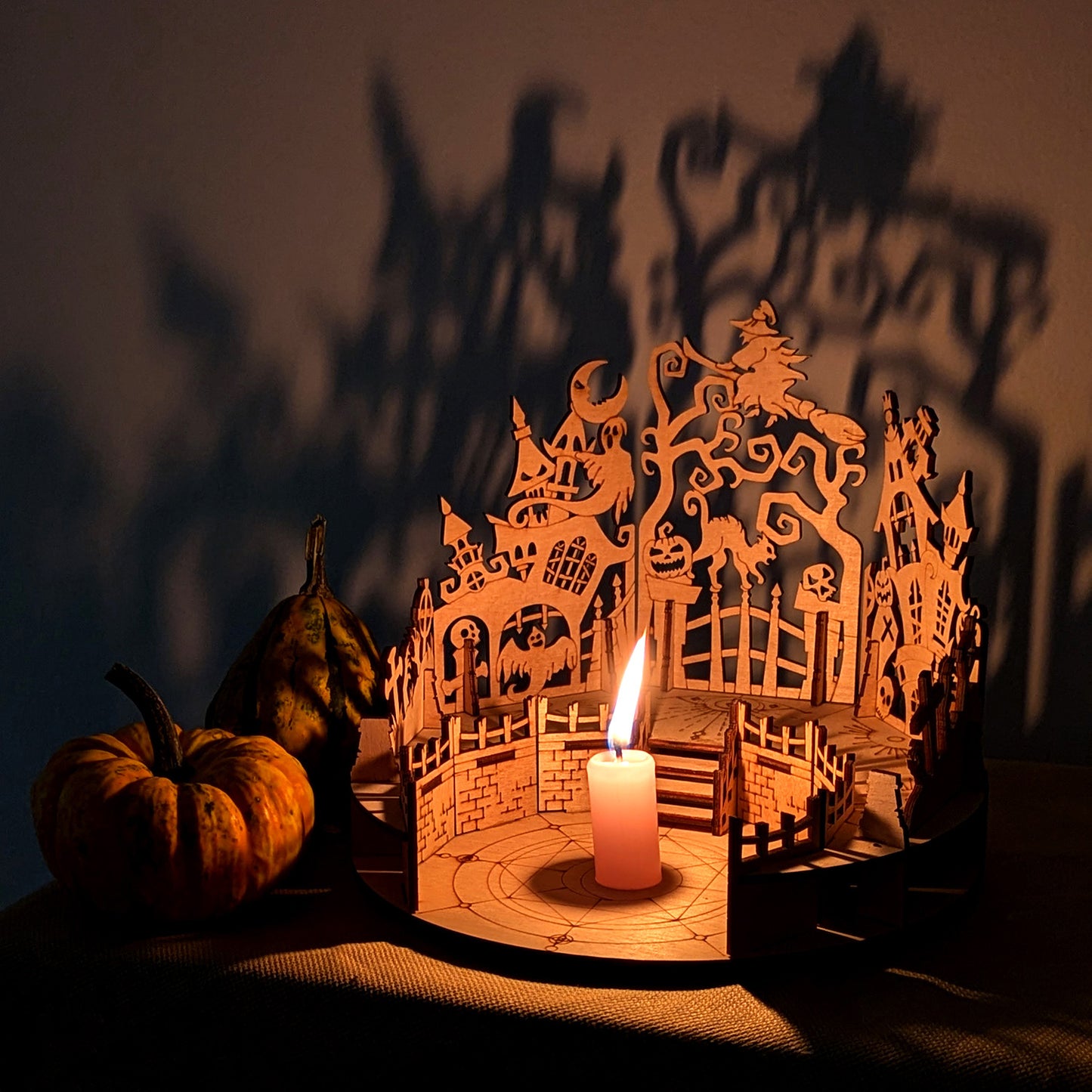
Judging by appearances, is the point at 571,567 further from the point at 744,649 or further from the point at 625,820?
the point at 625,820

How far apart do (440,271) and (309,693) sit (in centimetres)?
57

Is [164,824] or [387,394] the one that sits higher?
[387,394]

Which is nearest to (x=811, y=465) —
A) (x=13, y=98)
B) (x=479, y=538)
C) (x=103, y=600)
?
(x=479, y=538)

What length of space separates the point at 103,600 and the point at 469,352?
1.93ft

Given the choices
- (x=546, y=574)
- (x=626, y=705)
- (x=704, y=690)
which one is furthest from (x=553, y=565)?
(x=626, y=705)

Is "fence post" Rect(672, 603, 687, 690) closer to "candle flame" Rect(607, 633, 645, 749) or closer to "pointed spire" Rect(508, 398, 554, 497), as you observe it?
"pointed spire" Rect(508, 398, 554, 497)

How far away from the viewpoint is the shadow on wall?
1486 mm

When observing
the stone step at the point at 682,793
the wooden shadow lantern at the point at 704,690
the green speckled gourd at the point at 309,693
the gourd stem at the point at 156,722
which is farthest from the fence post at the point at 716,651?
the gourd stem at the point at 156,722

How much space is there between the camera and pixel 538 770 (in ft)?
3.71

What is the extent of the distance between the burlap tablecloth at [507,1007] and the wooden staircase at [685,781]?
0.24 metres

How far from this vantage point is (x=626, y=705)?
38.9 inches

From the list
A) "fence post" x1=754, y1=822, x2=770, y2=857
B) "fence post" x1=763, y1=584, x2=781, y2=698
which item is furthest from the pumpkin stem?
"fence post" x1=754, y1=822, x2=770, y2=857

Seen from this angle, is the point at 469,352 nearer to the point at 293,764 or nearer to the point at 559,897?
the point at 293,764

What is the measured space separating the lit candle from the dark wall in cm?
58
